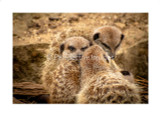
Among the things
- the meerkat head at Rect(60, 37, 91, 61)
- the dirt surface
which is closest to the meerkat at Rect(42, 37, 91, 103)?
the meerkat head at Rect(60, 37, 91, 61)

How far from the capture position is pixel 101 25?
9.82ft

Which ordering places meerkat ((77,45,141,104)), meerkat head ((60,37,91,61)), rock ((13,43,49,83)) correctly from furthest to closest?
rock ((13,43,49,83)) < meerkat head ((60,37,91,61)) < meerkat ((77,45,141,104))

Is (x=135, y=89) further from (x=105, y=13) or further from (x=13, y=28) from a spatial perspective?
(x=13, y=28)

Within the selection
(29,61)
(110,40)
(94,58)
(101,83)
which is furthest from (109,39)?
(29,61)

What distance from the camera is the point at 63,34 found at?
2.96 metres

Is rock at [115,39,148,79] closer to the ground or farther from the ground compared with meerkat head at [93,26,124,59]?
closer to the ground

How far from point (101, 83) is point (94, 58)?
39 cm

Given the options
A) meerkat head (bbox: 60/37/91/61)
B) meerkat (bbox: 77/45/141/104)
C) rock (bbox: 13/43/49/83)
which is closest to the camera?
meerkat (bbox: 77/45/141/104)

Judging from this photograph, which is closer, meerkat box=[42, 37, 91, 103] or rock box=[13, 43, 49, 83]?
meerkat box=[42, 37, 91, 103]

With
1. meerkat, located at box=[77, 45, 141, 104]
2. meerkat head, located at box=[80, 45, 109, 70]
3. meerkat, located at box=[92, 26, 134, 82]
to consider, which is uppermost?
meerkat, located at box=[92, 26, 134, 82]

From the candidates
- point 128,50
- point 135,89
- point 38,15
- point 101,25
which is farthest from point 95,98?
point 38,15

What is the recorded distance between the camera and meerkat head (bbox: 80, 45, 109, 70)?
283 centimetres

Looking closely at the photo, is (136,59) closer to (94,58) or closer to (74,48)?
(94,58)

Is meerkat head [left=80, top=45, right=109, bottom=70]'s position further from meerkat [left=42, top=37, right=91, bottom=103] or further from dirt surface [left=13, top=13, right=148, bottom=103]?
dirt surface [left=13, top=13, right=148, bottom=103]
